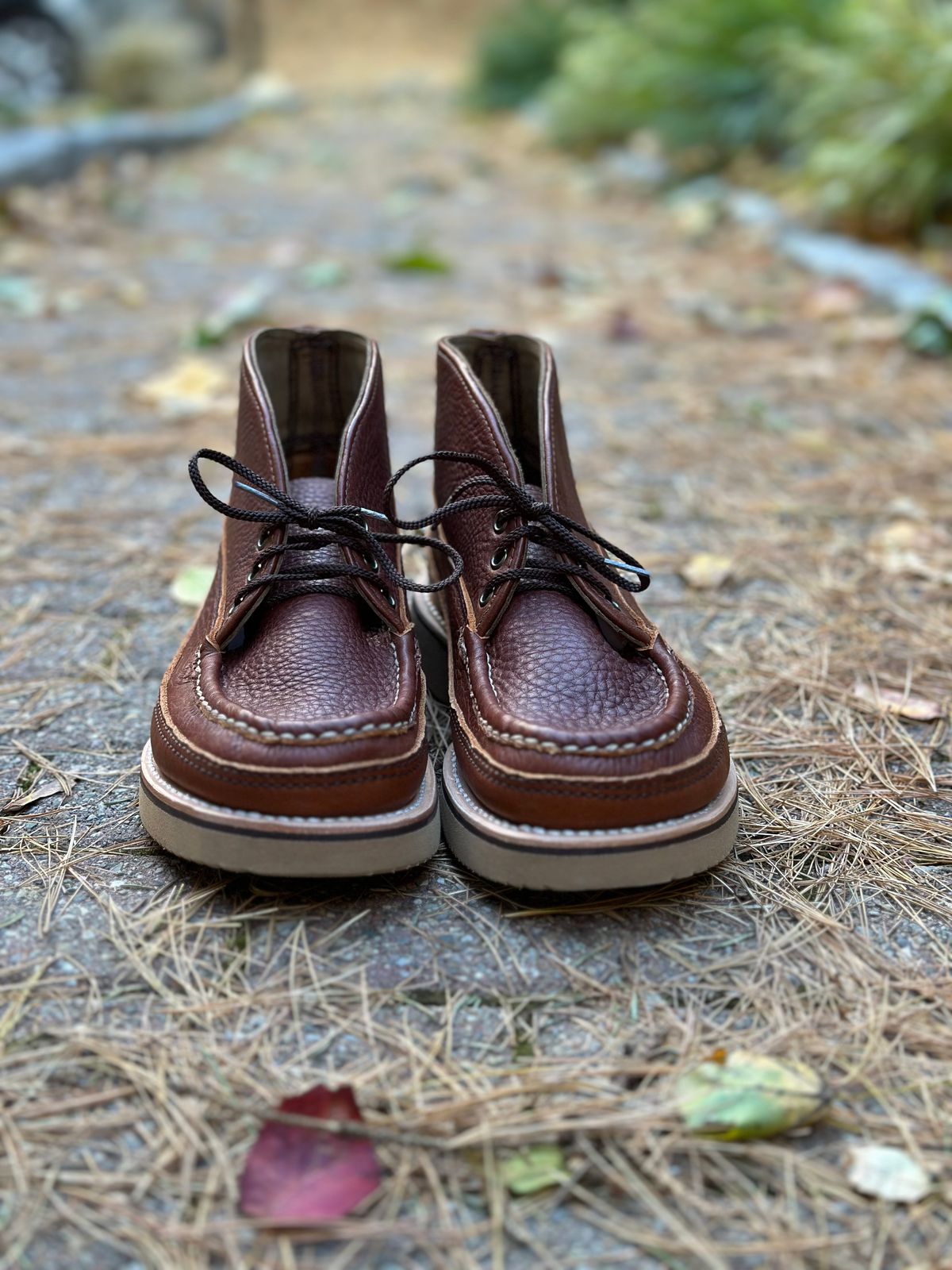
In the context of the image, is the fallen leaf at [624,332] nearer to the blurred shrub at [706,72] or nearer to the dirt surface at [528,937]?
the dirt surface at [528,937]

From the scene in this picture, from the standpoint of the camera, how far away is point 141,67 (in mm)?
9016

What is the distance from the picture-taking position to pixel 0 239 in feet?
15.0

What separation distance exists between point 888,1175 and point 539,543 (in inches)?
33.0

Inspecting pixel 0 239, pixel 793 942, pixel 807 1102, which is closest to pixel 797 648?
pixel 793 942

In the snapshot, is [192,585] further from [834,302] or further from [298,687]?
[834,302]

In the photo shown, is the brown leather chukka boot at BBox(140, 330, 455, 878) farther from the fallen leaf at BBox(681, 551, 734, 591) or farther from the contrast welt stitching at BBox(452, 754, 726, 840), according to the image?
the fallen leaf at BBox(681, 551, 734, 591)

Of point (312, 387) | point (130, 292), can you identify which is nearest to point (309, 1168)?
point (312, 387)

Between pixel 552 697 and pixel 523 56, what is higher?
pixel 552 697

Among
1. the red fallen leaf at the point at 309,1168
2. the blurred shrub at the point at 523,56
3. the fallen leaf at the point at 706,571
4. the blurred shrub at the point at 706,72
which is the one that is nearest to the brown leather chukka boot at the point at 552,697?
the red fallen leaf at the point at 309,1168

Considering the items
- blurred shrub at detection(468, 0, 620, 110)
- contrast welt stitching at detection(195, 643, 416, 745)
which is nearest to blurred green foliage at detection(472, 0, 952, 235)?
blurred shrub at detection(468, 0, 620, 110)

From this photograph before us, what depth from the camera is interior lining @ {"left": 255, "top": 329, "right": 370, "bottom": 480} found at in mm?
1681

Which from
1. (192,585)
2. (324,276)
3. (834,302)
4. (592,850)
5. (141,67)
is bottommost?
(141,67)

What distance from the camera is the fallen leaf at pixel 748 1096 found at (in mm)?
1013

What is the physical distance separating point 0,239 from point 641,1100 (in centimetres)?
467
